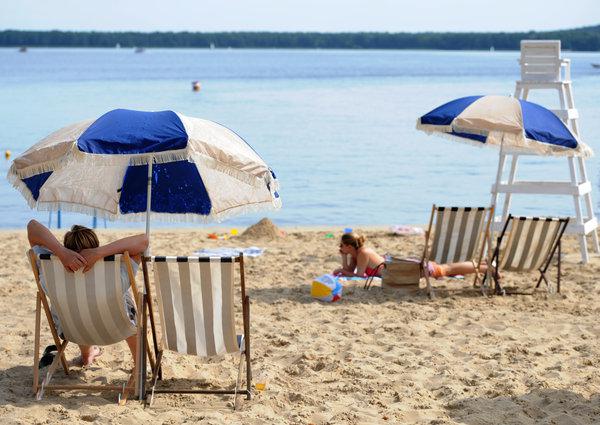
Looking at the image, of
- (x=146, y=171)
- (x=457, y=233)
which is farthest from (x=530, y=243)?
(x=146, y=171)

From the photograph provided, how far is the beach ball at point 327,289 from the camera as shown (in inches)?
278

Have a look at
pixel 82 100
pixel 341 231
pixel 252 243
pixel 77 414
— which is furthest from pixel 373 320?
pixel 82 100

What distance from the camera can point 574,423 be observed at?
4.34m

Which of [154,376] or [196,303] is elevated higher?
[196,303]

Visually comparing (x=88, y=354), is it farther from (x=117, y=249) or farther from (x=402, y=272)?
(x=402, y=272)

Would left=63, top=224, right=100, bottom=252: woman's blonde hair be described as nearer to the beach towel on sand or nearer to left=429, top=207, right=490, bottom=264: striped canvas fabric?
left=429, top=207, right=490, bottom=264: striped canvas fabric

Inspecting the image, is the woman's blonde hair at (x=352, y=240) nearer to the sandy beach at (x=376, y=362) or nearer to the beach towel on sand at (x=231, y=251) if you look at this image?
the sandy beach at (x=376, y=362)

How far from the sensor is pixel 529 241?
7.19 m

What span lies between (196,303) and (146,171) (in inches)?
52.6

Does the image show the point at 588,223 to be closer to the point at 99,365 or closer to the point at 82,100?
the point at 99,365

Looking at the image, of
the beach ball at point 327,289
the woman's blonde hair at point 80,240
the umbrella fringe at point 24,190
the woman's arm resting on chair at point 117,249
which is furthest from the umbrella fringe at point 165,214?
the beach ball at point 327,289

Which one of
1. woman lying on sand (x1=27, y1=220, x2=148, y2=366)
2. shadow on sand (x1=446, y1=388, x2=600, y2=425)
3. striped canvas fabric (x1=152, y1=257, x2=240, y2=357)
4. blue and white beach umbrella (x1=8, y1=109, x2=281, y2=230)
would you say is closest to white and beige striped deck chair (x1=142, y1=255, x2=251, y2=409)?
striped canvas fabric (x1=152, y1=257, x2=240, y2=357)

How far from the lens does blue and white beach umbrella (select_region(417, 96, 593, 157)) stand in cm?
707

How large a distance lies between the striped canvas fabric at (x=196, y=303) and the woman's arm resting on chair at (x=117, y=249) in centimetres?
13
